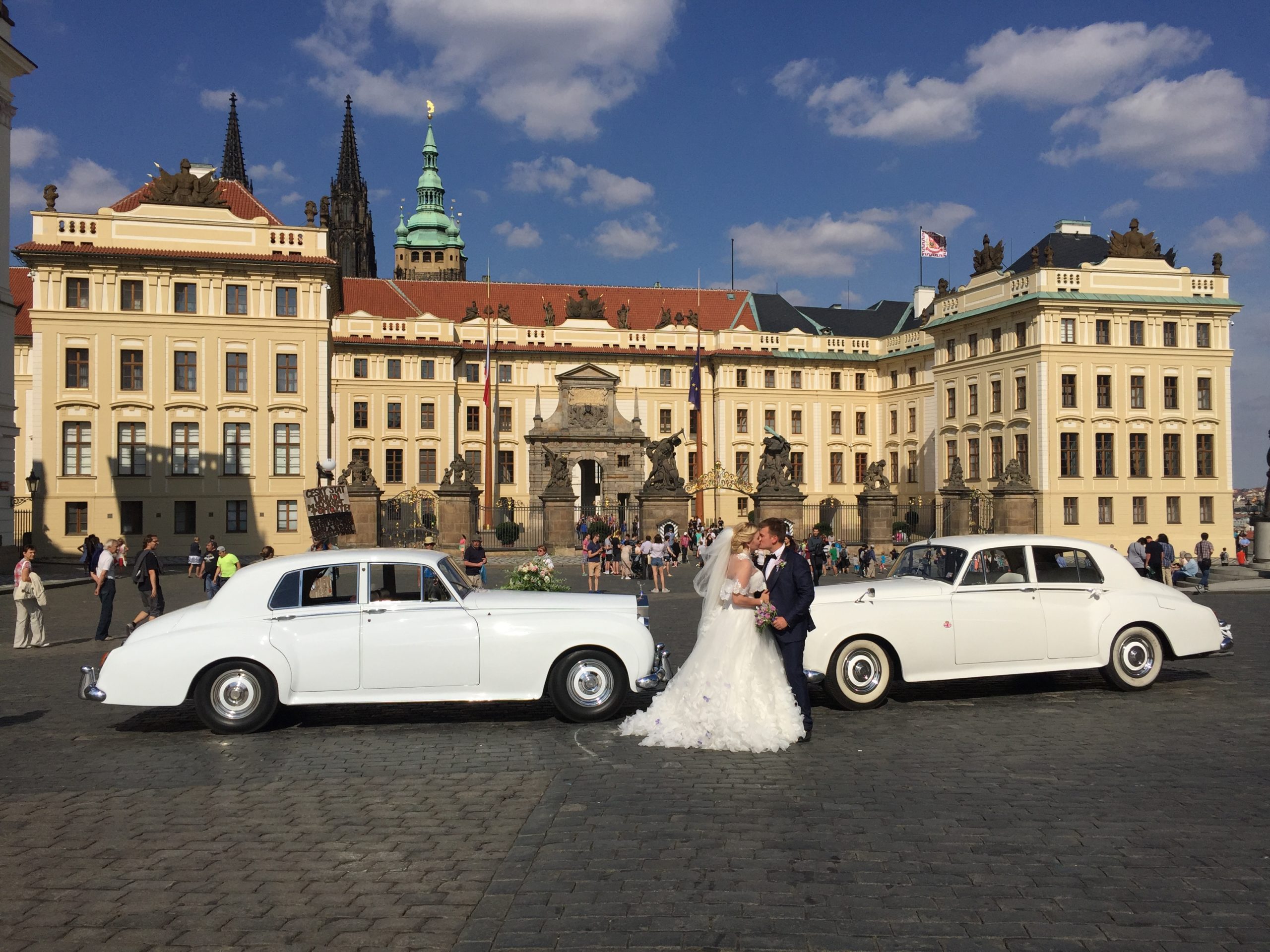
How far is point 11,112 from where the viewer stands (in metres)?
32.8

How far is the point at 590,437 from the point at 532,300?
41.3 ft

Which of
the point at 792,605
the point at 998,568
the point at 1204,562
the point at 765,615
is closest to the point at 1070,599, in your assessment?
the point at 998,568

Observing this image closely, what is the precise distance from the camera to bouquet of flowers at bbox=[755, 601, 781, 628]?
8.80m

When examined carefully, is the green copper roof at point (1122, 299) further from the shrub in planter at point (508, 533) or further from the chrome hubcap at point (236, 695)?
the chrome hubcap at point (236, 695)

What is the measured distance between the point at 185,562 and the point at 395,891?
42130mm

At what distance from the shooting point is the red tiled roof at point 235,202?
48.8 m

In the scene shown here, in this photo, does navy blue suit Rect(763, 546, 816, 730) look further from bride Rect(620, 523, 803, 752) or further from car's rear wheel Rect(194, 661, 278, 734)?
car's rear wheel Rect(194, 661, 278, 734)

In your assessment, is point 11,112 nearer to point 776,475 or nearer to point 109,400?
point 109,400

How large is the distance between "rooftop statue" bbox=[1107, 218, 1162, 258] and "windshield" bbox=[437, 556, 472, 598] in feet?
169

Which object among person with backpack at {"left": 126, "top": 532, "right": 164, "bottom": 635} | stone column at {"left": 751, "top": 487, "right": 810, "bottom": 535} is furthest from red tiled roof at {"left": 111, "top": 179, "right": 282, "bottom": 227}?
person with backpack at {"left": 126, "top": 532, "right": 164, "bottom": 635}

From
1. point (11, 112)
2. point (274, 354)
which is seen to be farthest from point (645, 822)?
point (274, 354)

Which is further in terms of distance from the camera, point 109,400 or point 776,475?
point 109,400

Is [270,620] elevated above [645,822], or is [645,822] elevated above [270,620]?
[270,620]

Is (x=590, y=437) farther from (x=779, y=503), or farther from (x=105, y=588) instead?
(x=105, y=588)
